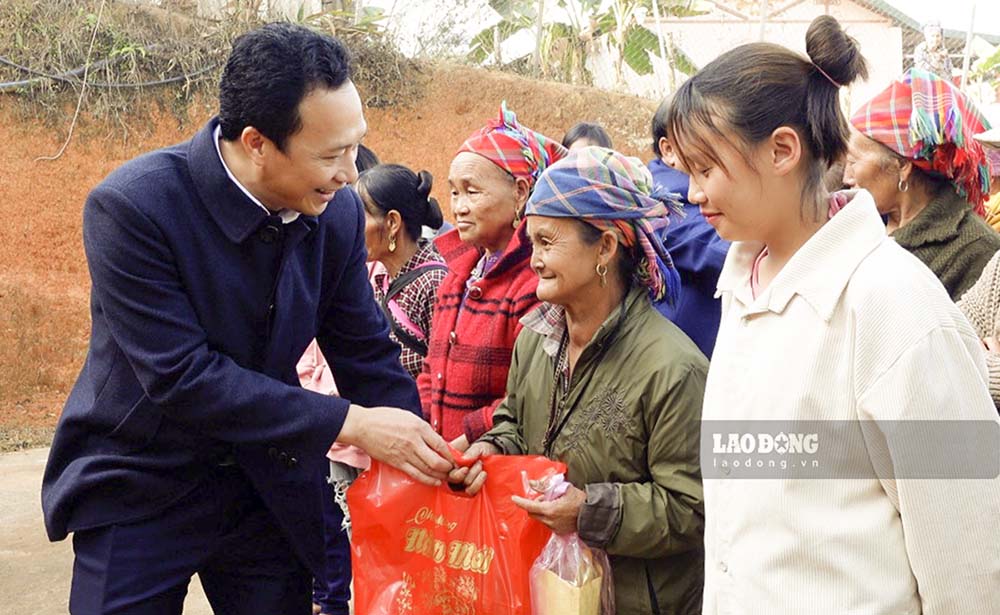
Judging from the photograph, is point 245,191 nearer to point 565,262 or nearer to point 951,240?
point 565,262

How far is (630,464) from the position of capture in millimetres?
2430

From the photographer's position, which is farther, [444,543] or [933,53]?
[933,53]

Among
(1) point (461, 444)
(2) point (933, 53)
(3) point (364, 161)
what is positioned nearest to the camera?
(1) point (461, 444)

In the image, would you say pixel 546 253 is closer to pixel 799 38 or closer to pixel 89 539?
pixel 89 539

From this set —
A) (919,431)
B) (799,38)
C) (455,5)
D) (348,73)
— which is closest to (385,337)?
(348,73)

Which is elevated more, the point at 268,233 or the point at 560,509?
the point at 268,233

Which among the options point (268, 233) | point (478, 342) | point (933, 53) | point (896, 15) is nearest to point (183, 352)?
point (268, 233)

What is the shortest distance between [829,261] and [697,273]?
1.64 m

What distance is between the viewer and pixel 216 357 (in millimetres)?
2293

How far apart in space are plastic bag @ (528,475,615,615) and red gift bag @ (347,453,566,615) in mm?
29

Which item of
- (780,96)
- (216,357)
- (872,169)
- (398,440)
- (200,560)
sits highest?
(780,96)

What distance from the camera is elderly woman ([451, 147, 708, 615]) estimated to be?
2.34 metres

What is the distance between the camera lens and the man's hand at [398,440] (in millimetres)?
2414

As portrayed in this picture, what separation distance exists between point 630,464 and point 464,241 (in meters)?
1.26
